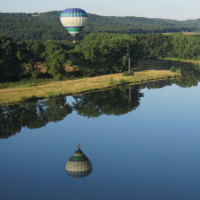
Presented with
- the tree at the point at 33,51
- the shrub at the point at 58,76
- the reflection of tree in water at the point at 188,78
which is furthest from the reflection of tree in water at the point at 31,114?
the reflection of tree in water at the point at 188,78

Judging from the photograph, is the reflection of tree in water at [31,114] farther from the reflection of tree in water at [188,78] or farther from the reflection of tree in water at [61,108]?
the reflection of tree in water at [188,78]

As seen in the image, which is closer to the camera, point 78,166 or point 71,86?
point 78,166

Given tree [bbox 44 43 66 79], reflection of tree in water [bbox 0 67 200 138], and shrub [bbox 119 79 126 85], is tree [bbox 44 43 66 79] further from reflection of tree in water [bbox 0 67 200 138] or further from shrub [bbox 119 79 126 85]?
shrub [bbox 119 79 126 85]

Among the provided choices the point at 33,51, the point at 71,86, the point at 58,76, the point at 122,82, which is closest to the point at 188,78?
the point at 122,82

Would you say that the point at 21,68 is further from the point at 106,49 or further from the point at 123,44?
the point at 123,44

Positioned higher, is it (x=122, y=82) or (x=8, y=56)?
(x=8, y=56)

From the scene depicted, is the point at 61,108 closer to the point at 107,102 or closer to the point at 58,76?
the point at 107,102

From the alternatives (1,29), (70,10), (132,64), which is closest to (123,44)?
(132,64)
